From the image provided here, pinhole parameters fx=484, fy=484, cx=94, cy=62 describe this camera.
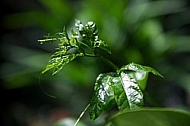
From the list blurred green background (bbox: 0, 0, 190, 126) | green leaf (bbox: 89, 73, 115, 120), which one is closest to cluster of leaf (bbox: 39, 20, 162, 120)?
green leaf (bbox: 89, 73, 115, 120)

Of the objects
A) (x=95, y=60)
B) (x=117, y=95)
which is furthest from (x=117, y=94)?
(x=95, y=60)

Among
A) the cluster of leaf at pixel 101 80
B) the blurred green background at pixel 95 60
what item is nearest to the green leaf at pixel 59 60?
the cluster of leaf at pixel 101 80

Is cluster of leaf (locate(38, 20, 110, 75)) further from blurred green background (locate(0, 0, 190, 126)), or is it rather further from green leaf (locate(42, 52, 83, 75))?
blurred green background (locate(0, 0, 190, 126))

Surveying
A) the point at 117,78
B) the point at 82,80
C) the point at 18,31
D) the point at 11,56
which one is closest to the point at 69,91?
the point at 82,80

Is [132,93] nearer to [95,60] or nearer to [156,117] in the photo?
[156,117]

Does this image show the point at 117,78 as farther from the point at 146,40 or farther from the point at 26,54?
the point at 26,54

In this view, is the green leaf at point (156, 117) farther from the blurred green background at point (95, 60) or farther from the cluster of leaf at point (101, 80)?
the blurred green background at point (95, 60)
